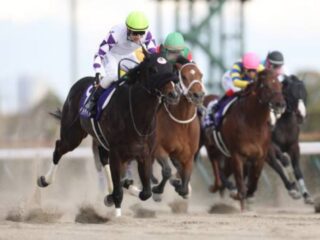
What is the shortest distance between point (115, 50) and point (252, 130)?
2413 mm

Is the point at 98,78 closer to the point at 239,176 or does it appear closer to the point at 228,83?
the point at 239,176

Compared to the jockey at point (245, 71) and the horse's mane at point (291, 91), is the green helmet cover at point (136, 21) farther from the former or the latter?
the horse's mane at point (291, 91)

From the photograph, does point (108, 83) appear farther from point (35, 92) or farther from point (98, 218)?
point (35, 92)

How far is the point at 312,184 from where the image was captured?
16.2 m

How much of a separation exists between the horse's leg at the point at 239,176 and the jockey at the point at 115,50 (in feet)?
7.73

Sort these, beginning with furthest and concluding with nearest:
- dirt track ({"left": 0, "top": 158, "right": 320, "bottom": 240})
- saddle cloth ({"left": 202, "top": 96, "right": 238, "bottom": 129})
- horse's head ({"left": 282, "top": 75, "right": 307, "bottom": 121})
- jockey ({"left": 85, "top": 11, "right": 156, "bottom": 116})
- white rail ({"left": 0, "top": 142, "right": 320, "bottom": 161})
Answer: white rail ({"left": 0, "top": 142, "right": 320, "bottom": 161}) → horse's head ({"left": 282, "top": 75, "right": 307, "bottom": 121}) → saddle cloth ({"left": 202, "top": 96, "right": 238, "bottom": 129}) → jockey ({"left": 85, "top": 11, "right": 156, "bottom": 116}) → dirt track ({"left": 0, "top": 158, "right": 320, "bottom": 240})

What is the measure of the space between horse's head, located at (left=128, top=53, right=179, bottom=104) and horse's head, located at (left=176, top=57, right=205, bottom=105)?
1.15m

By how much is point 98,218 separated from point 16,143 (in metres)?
14.6

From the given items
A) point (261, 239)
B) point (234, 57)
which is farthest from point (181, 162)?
point (234, 57)

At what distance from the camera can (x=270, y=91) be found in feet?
41.6

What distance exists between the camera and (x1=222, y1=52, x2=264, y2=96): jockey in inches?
543

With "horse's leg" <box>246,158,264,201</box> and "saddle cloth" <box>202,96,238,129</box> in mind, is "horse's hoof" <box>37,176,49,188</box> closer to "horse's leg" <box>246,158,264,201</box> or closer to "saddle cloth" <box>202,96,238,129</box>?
"horse's leg" <box>246,158,264,201</box>

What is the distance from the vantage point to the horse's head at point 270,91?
41.1 ft

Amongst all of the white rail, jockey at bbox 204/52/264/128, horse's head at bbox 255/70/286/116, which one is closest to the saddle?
horse's head at bbox 255/70/286/116
